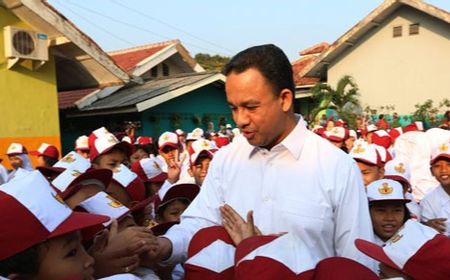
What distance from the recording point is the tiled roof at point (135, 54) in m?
18.7

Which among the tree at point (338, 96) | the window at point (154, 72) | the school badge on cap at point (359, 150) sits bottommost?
the school badge on cap at point (359, 150)

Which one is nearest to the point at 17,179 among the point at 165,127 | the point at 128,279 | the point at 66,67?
the point at 128,279

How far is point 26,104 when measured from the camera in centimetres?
1014

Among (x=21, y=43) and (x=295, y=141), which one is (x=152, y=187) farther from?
(x=21, y=43)

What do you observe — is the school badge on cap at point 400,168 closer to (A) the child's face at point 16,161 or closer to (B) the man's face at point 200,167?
(B) the man's face at point 200,167

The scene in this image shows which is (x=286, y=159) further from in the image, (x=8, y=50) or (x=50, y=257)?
(x=8, y=50)

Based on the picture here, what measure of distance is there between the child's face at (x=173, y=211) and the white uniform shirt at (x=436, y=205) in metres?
2.16

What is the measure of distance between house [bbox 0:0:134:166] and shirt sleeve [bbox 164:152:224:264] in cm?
786

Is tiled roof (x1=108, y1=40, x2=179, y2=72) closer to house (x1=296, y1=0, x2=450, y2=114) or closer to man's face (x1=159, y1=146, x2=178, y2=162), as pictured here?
house (x1=296, y1=0, x2=450, y2=114)

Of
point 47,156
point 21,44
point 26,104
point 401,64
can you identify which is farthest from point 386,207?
point 401,64

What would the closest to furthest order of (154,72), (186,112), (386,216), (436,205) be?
(386,216) < (436,205) < (186,112) < (154,72)

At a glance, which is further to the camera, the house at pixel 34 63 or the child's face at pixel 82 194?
the house at pixel 34 63

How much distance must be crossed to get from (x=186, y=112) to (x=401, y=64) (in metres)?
8.36

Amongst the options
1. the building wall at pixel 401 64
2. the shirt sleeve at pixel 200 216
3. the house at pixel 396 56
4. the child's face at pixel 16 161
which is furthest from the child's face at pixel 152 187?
the building wall at pixel 401 64
